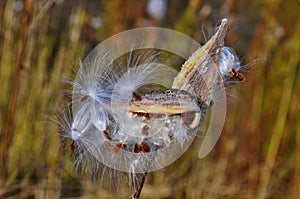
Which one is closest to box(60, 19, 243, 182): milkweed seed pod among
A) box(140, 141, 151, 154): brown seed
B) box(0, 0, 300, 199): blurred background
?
box(140, 141, 151, 154): brown seed

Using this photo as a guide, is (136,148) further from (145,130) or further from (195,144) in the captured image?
(195,144)

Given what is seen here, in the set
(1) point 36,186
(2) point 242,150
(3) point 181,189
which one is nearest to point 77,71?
(1) point 36,186

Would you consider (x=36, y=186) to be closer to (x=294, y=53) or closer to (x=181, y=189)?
(x=181, y=189)

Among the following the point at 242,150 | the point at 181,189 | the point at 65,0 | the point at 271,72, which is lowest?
the point at 181,189

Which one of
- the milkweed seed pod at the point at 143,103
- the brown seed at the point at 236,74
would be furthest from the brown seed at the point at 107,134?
the brown seed at the point at 236,74

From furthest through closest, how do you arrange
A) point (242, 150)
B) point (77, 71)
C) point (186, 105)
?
point (242, 150) → point (77, 71) → point (186, 105)

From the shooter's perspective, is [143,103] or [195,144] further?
[195,144]

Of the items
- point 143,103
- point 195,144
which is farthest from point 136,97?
point 195,144

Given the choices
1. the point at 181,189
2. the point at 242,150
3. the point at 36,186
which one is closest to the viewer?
the point at 36,186
